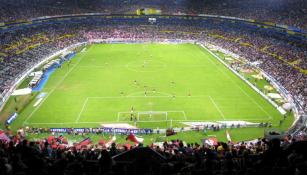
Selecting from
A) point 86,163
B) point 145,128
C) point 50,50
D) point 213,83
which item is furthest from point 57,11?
point 86,163

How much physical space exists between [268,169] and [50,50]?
6516cm

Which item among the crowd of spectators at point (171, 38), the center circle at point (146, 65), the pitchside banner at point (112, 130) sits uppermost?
the crowd of spectators at point (171, 38)

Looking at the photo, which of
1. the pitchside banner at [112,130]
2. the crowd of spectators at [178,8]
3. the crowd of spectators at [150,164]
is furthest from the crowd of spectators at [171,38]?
the crowd of spectators at [150,164]

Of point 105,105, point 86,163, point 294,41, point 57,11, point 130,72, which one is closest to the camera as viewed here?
point 86,163

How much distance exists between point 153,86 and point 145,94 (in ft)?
13.3

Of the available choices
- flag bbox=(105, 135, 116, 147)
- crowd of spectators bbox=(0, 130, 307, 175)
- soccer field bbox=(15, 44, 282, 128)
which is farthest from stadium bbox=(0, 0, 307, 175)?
flag bbox=(105, 135, 116, 147)

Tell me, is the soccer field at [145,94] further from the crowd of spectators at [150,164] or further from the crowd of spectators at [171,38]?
the crowd of spectators at [150,164]

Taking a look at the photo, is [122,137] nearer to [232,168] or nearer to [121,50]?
[232,168]

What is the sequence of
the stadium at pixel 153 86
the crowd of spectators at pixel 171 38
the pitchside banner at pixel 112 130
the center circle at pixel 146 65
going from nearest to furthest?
the stadium at pixel 153 86 < the pitchside banner at pixel 112 130 < the crowd of spectators at pixel 171 38 < the center circle at pixel 146 65

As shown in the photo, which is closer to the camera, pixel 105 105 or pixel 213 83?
pixel 105 105

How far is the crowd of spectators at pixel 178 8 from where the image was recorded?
7144cm

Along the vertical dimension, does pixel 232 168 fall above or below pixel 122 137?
above

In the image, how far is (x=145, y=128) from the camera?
116 feet

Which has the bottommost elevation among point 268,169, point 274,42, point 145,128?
point 145,128
